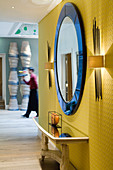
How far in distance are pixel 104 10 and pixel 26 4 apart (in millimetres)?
1904

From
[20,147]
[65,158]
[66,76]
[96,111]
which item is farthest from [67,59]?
[20,147]

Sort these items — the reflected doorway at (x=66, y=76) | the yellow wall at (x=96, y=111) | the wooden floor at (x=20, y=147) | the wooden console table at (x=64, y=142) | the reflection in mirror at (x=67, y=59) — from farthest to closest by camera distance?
the wooden floor at (x=20, y=147), the reflected doorway at (x=66, y=76), the reflection in mirror at (x=67, y=59), the wooden console table at (x=64, y=142), the yellow wall at (x=96, y=111)

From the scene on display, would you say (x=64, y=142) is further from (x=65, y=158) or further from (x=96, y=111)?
(x=96, y=111)

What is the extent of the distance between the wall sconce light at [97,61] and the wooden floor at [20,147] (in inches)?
64.7

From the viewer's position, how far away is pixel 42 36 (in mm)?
5426

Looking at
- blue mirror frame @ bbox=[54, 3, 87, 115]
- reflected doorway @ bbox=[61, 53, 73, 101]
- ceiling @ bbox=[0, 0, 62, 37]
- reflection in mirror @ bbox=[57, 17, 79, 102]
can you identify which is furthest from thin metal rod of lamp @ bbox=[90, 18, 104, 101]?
ceiling @ bbox=[0, 0, 62, 37]

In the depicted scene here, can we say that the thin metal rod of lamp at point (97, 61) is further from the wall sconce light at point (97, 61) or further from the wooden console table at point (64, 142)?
the wooden console table at point (64, 142)

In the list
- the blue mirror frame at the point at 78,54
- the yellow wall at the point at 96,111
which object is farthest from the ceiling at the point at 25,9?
the blue mirror frame at the point at 78,54

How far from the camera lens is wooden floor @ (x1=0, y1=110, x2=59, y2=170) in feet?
13.0

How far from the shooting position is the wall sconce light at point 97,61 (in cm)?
258

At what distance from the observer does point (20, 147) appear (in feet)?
16.2

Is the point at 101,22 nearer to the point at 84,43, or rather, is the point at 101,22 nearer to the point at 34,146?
the point at 84,43

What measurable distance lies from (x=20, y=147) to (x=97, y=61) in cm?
290

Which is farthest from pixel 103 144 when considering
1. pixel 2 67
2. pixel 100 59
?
pixel 2 67
